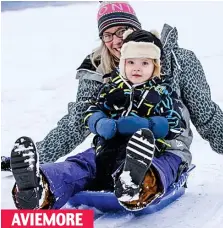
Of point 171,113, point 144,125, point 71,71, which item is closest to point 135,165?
point 144,125

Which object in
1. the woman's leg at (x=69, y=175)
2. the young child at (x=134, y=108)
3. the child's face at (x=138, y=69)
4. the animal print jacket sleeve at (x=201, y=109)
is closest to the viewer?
the woman's leg at (x=69, y=175)

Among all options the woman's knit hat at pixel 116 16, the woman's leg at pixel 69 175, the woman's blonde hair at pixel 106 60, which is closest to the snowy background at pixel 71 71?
the woman's leg at pixel 69 175

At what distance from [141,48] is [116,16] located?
36 centimetres

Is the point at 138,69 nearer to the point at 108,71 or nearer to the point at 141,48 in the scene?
the point at 141,48

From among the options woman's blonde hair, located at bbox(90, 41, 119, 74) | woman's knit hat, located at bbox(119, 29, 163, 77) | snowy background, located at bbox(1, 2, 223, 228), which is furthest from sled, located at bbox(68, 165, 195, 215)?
woman's blonde hair, located at bbox(90, 41, 119, 74)

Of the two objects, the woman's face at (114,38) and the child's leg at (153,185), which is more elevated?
the woman's face at (114,38)

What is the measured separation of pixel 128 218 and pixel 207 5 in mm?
5927

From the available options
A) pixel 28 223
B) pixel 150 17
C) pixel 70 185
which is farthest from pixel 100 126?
pixel 150 17

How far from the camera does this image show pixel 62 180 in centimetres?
192

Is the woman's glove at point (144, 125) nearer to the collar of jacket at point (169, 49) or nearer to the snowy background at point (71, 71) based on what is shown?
the snowy background at point (71, 71)

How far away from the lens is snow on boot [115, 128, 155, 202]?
1727mm

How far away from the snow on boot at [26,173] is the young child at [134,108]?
1.06 ft

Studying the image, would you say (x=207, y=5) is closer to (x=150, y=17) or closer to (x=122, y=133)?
(x=150, y=17)

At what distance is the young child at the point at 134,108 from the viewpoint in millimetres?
1983
